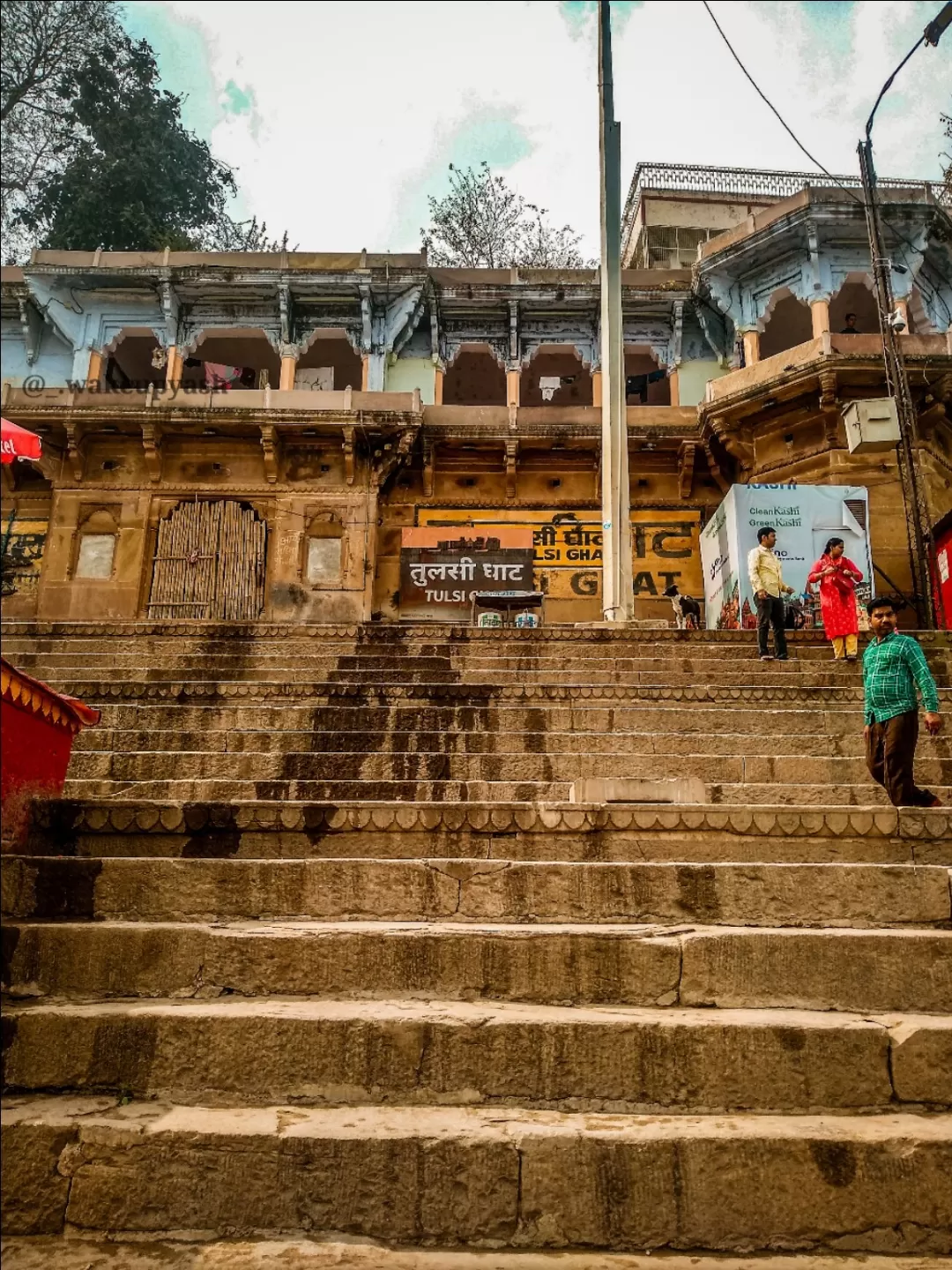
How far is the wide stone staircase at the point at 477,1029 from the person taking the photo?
6.63 feet

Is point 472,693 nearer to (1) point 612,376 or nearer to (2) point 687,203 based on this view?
(1) point 612,376

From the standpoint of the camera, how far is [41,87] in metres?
18.5

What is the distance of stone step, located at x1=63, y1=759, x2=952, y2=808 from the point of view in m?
4.21

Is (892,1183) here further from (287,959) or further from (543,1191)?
(287,959)

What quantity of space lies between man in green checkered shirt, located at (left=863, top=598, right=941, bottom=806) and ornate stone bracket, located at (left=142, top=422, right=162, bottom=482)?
39.4 feet

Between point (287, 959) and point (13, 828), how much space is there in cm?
134

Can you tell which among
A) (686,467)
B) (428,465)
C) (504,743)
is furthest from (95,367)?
(504,743)

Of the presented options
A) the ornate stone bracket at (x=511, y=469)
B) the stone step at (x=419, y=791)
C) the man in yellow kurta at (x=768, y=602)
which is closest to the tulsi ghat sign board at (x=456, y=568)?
the ornate stone bracket at (x=511, y=469)

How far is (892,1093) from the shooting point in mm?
2320

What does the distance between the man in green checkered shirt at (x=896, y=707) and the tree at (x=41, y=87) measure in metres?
19.2

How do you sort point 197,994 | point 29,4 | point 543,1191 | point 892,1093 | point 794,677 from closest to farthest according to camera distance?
point 543,1191, point 892,1093, point 197,994, point 794,677, point 29,4

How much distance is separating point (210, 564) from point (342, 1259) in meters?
12.7

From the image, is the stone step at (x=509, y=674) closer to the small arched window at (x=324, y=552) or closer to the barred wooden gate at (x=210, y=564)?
the barred wooden gate at (x=210, y=564)

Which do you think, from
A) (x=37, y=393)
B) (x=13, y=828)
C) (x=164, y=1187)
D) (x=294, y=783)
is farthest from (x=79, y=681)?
(x=37, y=393)
